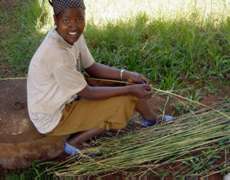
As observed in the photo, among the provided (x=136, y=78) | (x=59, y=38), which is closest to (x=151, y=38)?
(x=136, y=78)

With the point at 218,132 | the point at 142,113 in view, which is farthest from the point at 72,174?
the point at 218,132

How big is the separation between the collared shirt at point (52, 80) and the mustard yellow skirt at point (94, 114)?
54mm

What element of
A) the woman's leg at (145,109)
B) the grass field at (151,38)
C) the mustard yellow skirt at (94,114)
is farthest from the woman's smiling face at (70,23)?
the grass field at (151,38)

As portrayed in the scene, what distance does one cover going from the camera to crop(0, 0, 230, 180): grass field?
3.77 m

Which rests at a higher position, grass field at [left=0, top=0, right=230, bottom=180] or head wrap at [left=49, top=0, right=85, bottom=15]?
head wrap at [left=49, top=0, right=85, bottom=15]

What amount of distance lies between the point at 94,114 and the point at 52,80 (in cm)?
36

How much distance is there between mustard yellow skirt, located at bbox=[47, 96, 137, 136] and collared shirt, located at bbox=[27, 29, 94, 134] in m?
0.05

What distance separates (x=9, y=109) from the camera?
312 centimetres

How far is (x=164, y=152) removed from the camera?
9.09ft

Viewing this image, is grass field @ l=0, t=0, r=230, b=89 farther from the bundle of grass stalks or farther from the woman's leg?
the bundle of grass stalks

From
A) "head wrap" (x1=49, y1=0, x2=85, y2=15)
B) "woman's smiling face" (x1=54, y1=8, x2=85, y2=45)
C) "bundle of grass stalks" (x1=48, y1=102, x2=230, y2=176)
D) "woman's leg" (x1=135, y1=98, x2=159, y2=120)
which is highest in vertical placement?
"head wrap" (x1=49, y1=0, x2=85, y2=15)

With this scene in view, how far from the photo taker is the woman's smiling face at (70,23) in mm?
2657

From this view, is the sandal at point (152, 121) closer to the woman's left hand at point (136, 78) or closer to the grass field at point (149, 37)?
the woman's left hand at point (136, 78)

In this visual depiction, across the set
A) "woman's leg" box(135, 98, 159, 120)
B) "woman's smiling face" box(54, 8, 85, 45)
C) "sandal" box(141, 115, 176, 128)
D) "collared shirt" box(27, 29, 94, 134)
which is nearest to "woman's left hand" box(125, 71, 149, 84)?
"woman's leg" box(135, 98, 159, 120)
